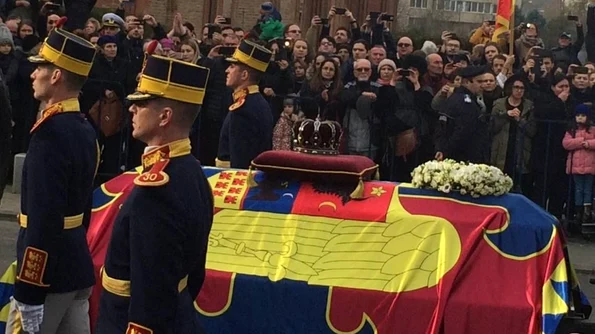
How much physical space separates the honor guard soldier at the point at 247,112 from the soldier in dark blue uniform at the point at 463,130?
288cm

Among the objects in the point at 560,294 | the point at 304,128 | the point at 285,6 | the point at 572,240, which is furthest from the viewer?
the point at 285,6

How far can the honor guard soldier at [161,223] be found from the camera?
3.99 metres

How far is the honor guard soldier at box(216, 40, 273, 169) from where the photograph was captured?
8.19 meters

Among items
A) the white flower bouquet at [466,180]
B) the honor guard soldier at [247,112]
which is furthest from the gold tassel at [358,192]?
the honor guard soldier at [247,112]

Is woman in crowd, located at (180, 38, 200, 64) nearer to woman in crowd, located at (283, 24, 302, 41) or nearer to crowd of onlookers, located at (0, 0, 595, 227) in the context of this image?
crowd of onlookers, located at (0, 0, 595, 227)

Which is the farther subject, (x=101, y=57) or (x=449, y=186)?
(x=101, y=57)

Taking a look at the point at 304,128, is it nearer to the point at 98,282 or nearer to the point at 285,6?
the point at 98,282

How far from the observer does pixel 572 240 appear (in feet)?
37.6

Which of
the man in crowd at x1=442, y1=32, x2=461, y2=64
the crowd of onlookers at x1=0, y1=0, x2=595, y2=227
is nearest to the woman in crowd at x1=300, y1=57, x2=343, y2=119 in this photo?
the crowd of onlookers at x1=0, y1=0, x2=595, y2=227

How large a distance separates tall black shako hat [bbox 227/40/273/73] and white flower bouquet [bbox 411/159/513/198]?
1598 mm

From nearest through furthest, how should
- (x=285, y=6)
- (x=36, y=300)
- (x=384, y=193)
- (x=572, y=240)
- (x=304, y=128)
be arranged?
(x=36, y=300) → (x=384, y=193) → (x=304, y=128) → (x=572, y=240) → (x=285, y=6)

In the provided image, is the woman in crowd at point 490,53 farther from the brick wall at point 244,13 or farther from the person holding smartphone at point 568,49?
the brick wall at point 244,13

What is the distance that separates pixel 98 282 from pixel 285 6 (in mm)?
23282

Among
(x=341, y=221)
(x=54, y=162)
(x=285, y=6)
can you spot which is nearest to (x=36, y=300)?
(x=54, y=162)
